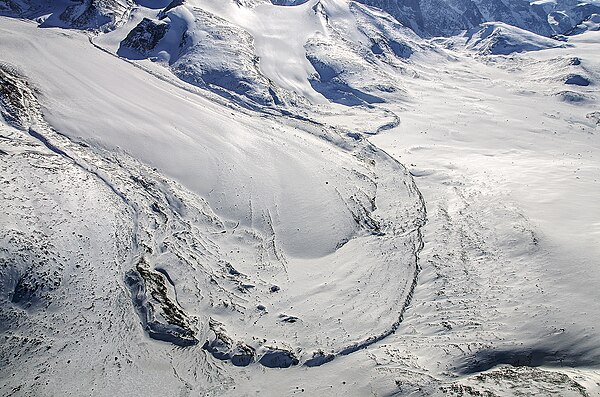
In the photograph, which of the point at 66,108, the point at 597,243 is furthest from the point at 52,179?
the point at 597,243

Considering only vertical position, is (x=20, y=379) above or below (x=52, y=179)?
below

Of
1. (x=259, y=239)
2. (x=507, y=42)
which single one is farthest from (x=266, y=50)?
(x=507, y=42)

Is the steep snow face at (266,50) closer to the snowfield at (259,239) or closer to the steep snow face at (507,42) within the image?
the snowfield at (259,239)

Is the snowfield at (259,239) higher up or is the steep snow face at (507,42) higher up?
the steep snow face at (507,42)

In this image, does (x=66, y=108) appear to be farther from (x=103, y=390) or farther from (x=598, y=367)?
(x=598, y=367)

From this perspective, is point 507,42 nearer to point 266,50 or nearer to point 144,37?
point 266,50

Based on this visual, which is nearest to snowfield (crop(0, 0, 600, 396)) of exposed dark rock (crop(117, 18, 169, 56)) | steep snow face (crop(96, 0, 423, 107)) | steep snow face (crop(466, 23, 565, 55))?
exposed dark rock (crop(117, 18, 169, 56))

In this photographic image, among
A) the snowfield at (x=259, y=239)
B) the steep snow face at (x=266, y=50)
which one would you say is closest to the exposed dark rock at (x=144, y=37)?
the steep snow face at (x=266, y=50)

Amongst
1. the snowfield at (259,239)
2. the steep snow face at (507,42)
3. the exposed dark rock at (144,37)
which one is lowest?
the snowfield at (259,239)

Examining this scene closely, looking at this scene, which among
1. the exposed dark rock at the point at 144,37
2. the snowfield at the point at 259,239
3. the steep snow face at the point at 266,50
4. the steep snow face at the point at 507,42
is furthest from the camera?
the steep snow face at the point at 507,42
